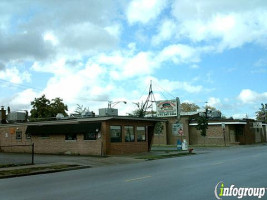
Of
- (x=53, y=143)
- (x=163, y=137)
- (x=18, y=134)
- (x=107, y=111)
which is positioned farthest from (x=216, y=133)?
(x=18, y=134)

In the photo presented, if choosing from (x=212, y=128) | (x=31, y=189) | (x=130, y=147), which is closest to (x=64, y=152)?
(x=130, y=147)

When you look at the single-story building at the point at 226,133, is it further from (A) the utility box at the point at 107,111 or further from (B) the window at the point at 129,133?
(A) the utility box at the point at 107,111

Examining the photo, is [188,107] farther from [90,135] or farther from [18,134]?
[90,135]

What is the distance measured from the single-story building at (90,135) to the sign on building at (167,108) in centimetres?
1561

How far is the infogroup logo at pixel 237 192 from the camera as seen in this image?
8898 mm

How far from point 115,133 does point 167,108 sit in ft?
70.8

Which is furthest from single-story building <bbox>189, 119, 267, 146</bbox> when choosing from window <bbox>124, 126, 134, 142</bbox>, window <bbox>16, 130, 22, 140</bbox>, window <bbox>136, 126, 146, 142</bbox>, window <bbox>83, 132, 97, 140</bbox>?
window <bbox>16, 130, 22, 140</bbox>

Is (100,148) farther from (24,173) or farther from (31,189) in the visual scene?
(31,189)

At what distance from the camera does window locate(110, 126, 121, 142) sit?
91.8 ft

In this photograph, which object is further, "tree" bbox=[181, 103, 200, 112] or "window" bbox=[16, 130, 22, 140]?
"tree" bbox=[181, 103, 200, 112]

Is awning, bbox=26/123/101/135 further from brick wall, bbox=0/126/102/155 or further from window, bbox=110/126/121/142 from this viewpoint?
window, bbox=110/126/121/142

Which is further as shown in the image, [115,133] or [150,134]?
[150,134]

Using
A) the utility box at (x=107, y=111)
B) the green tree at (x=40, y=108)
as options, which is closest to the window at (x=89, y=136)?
the utility box at (x=107, y=111)

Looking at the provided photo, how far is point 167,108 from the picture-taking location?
48.9m
